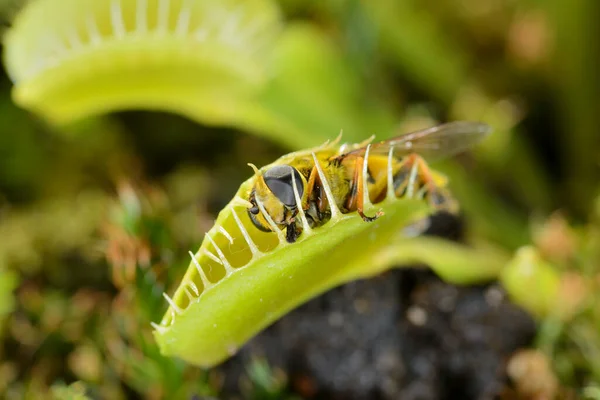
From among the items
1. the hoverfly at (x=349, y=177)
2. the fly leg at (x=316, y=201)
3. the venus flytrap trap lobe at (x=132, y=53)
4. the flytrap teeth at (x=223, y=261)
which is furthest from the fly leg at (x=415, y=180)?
the venus flytrap trap lobe at (x=132, y=53)

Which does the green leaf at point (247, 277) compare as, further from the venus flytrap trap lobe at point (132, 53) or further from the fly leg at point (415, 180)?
the venus flytrap trap lobe at point (132, 53)

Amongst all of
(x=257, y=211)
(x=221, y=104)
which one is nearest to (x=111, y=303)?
(x=221, y=104)

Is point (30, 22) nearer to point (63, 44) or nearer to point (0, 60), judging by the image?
point (63, 44)

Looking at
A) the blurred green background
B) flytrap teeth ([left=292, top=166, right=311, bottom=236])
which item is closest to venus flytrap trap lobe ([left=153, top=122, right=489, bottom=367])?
flytrap teeth ([left=292, top=166, right=311, bottom=236])

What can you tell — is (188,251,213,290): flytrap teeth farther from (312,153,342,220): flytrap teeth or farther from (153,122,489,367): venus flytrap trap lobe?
(312,153,342,220): flytrap teeth

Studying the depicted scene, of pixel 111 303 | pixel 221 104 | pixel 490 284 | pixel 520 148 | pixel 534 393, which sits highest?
pixel 221 104
